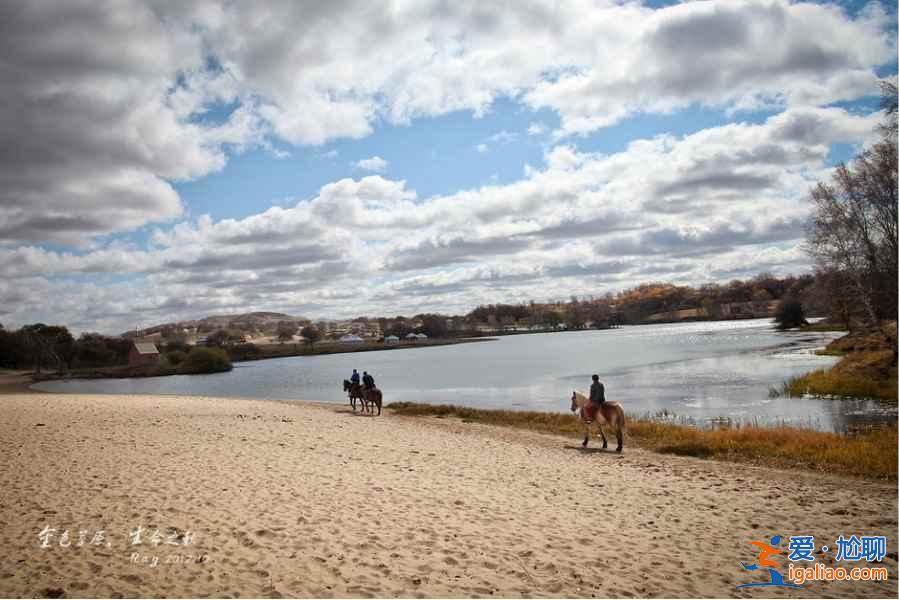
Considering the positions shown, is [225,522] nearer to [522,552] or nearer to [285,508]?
[285,508]

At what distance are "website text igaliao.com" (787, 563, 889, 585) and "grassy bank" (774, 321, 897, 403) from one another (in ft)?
82.7

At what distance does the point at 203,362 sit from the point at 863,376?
311 feet

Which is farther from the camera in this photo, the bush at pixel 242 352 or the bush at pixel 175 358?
the bush at pixel 242 352

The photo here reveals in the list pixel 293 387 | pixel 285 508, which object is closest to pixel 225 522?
pixel 285 508

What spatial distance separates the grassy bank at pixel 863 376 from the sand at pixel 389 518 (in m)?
19.7

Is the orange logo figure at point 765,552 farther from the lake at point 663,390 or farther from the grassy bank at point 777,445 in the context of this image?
the lake at point 663,390

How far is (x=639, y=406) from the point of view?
30203 mm

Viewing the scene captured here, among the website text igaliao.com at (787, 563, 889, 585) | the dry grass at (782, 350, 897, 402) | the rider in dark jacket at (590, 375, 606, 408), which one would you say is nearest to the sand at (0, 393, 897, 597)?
the website text igaliao.com at (787, 563, 889, 585)

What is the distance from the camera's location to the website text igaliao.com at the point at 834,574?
7.45 meters

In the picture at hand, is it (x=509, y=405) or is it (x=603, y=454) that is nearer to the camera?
(x=603, y=454)

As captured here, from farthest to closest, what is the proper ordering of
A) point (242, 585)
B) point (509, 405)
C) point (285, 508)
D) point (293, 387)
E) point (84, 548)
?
point (293, 387) → point (509, 405) → point (285, 508) → point (84, 548) → point (242, 585)

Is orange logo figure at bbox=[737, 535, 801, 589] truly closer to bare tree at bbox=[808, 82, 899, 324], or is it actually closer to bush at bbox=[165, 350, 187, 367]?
bare tree at bbox=[808, 82, 899, 324]

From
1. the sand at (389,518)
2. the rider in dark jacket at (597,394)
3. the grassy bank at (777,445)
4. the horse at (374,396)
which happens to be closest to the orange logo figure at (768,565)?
the sand at (389,518)

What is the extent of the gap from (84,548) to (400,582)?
443 cm
